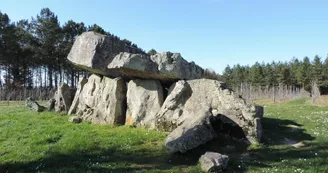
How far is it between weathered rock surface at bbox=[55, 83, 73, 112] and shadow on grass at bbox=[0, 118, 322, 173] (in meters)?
10.7

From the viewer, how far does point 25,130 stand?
58.7ft

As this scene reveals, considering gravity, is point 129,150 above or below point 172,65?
below

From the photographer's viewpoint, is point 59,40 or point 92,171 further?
point 59,40

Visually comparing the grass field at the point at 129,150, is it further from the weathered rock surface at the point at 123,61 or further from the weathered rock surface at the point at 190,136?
the weathered rock surface at the point at 123,61

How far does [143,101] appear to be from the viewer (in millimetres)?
18203

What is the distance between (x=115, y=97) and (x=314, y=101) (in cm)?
3759

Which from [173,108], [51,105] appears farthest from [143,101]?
[51,105]

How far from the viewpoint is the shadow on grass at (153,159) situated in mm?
11102

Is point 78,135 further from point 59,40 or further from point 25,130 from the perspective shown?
point 59,40

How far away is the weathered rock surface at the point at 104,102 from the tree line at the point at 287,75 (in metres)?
88.5

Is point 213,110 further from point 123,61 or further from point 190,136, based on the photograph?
point 123,61

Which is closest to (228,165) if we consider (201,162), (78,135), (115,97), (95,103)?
(201,162)

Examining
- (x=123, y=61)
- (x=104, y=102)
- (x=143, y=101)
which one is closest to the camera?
(x=123, y=61)

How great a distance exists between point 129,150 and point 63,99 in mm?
12007
